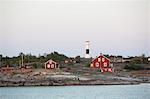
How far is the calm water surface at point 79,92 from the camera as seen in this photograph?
26.3ft

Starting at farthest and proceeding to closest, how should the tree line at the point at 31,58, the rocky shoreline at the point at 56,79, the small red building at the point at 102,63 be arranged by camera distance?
the rocky shoreline at the point at 56,79 < the small red building at the point at 102,63 < the tree line at the point at 31,58

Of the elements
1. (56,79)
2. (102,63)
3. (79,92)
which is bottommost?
(79,92)

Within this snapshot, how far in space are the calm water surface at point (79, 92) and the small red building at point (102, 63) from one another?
14.8 inches

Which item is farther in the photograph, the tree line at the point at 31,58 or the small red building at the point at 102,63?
the small red building at the point at 102,63

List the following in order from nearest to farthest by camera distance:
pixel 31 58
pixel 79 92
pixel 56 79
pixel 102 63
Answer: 1. pixel 31 58
2. pixel 102 63
3. pixel 56 79
4. pixel 79 92

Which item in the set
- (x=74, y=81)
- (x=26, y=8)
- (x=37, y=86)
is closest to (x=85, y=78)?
(x=74, y=81)

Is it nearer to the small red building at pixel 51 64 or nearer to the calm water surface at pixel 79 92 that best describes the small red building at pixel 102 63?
the calm water surface at pixel 79 92

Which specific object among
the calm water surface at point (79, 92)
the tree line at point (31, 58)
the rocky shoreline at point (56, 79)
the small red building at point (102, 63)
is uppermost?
the tree line at point (31, 58)

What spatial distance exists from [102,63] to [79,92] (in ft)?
3.22

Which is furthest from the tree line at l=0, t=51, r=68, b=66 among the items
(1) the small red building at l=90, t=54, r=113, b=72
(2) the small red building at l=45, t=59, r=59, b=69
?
(1) the small red building at l=90, t=54, r=113, b=72

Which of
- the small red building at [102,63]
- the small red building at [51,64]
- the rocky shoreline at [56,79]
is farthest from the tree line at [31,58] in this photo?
the small red building at [102,63]

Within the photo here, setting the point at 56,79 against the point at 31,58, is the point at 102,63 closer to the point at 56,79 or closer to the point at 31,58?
the point at 56,79

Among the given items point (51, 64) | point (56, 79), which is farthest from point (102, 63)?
point (56, 79)

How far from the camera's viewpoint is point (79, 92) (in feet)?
28.6
